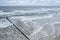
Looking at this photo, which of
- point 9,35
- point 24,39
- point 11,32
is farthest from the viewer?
point 11,32

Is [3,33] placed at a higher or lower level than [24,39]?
lower

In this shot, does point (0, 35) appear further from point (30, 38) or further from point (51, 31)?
point (51, 31)

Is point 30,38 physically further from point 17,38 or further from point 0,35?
point 0,35

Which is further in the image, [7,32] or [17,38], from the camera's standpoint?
[7,32]

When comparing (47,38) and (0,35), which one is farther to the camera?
(0,35)

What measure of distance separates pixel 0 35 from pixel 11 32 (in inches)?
20.8

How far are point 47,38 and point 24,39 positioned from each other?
3.07 ft

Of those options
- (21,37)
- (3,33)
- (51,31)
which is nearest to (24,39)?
(21,37)

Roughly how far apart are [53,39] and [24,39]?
1148 mm

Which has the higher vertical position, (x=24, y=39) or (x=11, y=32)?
(x=24, y=39)

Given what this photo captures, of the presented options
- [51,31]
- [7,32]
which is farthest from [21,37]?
[51,31]

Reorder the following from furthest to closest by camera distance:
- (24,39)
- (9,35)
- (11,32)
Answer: (11,32), (9,35), (24,39)

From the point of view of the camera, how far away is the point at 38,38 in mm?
4566

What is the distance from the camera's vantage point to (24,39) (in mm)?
4312
